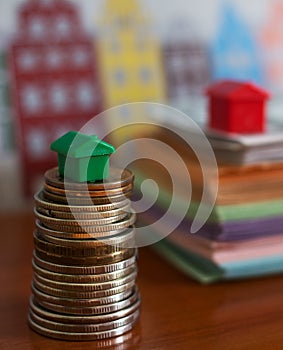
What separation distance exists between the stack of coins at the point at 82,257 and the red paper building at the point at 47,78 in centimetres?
44

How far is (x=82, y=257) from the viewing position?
0.63 m

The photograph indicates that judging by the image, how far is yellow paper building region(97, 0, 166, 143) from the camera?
3.60ft

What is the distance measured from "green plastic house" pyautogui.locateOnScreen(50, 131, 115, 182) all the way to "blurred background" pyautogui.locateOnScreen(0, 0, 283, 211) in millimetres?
383

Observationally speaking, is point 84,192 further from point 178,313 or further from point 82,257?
point 178,313

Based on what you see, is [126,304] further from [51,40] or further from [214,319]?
[51,40]

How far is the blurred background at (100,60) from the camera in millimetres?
1057

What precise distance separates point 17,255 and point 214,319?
31 cm

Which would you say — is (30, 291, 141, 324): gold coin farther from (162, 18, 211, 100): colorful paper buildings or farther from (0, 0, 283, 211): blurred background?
(162, 18, 211, 100): colorful paper buildings

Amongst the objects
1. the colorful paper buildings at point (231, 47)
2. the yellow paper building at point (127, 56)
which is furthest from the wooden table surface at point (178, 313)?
the colorful paper buildings at point (231, 47)

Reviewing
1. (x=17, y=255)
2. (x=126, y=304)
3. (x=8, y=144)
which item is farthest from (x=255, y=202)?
(x=8, y=144)

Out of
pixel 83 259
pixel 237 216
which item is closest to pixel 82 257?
pixel 83 259

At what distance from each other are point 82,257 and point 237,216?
9.1 inches

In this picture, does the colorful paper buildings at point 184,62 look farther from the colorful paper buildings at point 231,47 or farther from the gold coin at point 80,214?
the gold coin at point 80,214

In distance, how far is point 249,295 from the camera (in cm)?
76
